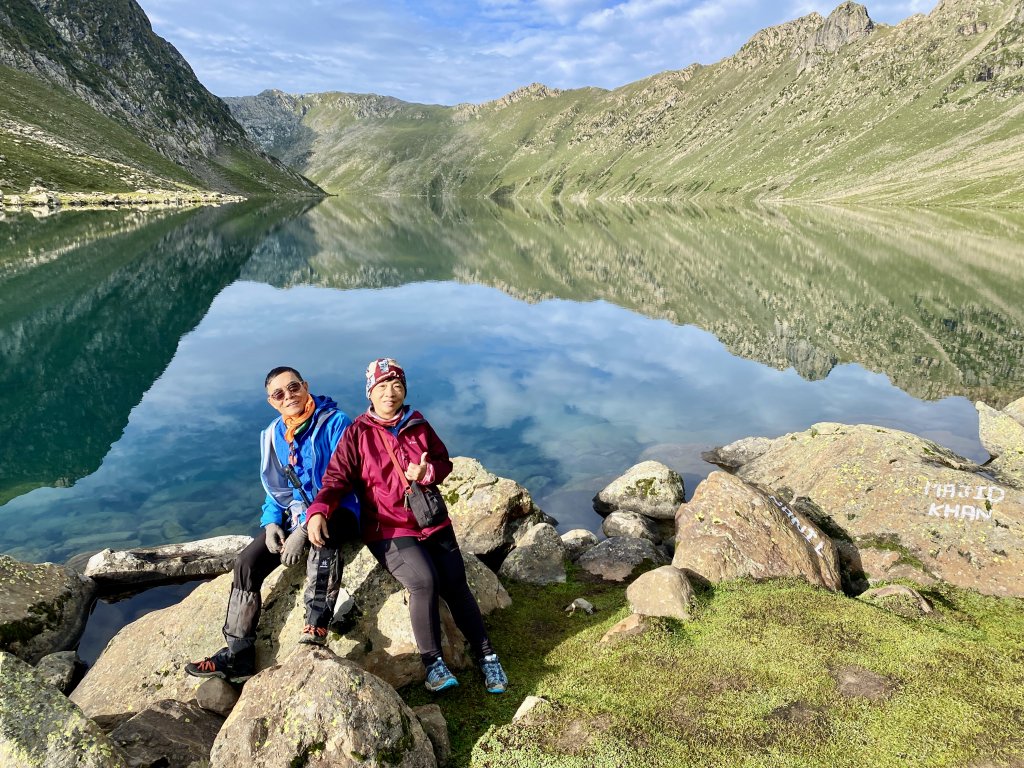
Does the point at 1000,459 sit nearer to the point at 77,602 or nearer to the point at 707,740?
the point at 707,740

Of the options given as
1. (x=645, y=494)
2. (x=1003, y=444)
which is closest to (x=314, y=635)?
(x=645, y=494)

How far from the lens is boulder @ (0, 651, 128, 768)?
581cm

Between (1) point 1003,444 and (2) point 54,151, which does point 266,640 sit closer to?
(1) point 1003,444

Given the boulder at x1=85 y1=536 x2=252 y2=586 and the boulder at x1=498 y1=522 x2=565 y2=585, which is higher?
the boulder at x1=498 y1=522 x2=565 y2=585

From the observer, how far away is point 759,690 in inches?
318

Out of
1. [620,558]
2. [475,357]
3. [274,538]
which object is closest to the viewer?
[274,538]

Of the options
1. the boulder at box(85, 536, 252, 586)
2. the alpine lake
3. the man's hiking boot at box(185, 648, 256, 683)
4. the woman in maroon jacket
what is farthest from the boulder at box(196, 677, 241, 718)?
the boulder at box(85, 536, 252, 586)

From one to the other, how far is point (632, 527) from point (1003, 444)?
13928 millimetres

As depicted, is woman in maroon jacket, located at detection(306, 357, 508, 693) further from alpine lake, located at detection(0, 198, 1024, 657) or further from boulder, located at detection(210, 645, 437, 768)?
alpine lake, located at detection(0, 198, 1024, 657)

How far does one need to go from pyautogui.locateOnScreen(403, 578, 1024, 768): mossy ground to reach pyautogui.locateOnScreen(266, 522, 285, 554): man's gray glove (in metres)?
2.90

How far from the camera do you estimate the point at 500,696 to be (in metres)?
8.58

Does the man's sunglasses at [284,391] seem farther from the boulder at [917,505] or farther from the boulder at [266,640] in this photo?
the boulder at [917,505]

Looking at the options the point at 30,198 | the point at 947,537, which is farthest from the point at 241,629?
the point at 30,198

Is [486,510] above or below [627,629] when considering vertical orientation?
below
